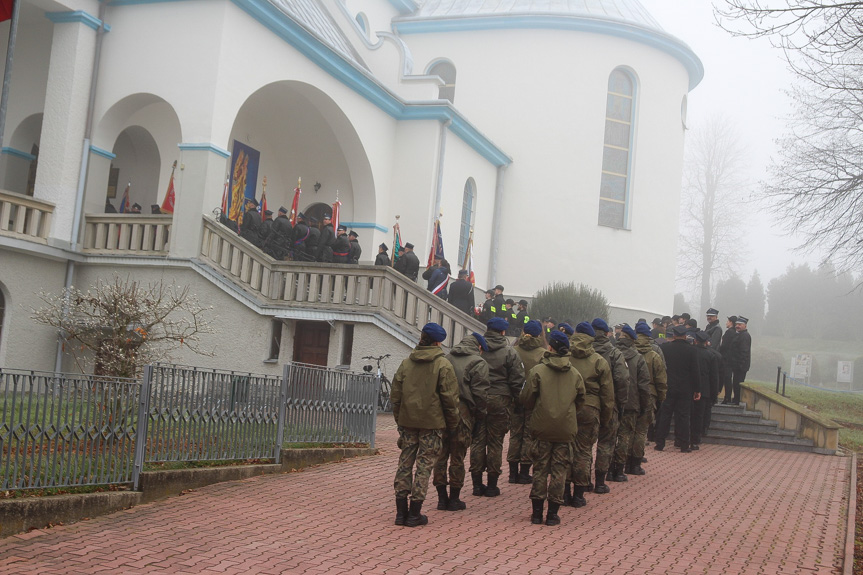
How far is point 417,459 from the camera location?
8.24 metres

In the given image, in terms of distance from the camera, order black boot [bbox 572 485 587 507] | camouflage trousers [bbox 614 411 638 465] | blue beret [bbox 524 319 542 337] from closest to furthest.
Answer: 1. black boot [bbox 572 485 587 507]
2. blue beret [bbox 524 319 542 337]
3. camouflage trousers [bbox 614 411 638 465]

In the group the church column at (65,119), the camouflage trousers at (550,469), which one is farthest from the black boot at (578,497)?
the church column at (65,119)

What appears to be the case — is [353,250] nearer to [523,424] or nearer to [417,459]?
[523,424]

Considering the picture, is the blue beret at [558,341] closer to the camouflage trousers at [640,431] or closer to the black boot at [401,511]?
the black boot at [401,511]

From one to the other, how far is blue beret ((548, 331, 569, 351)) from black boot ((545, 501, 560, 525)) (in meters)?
1.46

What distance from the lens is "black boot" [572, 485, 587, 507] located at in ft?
30.6

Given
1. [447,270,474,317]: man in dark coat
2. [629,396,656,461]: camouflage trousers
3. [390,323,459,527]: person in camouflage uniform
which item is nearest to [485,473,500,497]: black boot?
[390,323,459,527]: person in camouflage uniform

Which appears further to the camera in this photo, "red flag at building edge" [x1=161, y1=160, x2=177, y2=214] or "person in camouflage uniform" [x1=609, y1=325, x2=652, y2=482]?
"red flag at building edge" [x1=161, y1=160, x2=177, y2=214]

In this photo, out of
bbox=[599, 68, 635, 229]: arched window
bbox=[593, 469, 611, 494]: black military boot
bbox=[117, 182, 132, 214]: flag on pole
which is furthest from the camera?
bbox=[599, 68, 635, 229]: arched window

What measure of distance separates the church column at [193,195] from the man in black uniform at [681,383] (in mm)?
8792

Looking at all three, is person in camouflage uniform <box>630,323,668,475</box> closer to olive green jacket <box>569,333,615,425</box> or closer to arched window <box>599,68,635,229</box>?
olive green jacket <box>569,333,615,425</box>

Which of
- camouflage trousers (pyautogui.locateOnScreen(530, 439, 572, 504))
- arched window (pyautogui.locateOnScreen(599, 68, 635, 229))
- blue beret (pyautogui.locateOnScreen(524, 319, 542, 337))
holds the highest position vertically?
arched window (pyautogui.locateOnScreen(599, 68, 635, 229))

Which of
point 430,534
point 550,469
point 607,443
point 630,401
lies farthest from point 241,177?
point 430,534

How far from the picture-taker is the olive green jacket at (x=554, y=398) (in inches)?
332
